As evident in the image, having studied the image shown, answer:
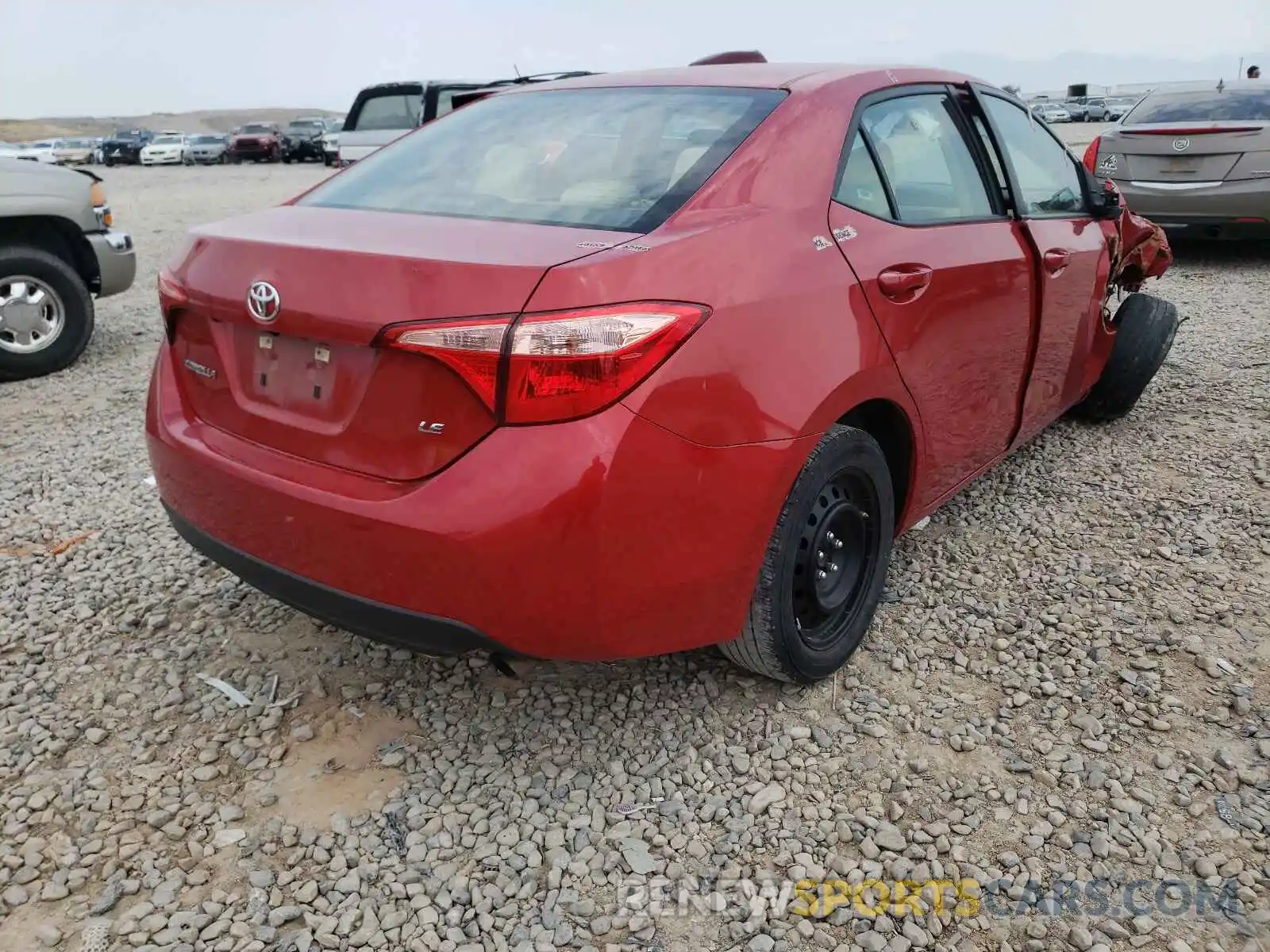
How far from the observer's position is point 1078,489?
3.95 metres

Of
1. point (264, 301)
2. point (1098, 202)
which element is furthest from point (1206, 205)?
point (264, 301)

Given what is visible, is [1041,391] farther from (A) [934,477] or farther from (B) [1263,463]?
(B) [1263,463]

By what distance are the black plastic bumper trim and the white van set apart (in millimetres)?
10438

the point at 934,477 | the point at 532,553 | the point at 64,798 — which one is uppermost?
the point at 532,553

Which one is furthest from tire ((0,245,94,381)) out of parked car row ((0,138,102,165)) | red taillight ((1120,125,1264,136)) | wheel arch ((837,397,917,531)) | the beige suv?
parked car row ((0,138,102,165))

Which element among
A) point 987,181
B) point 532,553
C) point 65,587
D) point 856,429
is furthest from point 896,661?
point 65,587

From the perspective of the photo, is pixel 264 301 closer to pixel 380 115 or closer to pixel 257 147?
pixel 380 115

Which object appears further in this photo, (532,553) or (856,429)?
(856,429)

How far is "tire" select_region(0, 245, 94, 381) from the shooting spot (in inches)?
224

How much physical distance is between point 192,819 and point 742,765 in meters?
1.30

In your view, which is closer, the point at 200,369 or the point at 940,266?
the point at 200,369

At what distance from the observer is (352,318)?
6.53 ft

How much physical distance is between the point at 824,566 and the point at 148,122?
122 metres

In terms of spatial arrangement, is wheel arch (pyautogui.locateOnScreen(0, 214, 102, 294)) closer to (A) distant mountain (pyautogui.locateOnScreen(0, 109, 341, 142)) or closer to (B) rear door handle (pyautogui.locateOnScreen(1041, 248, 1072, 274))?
(B) rear door handle (pyautogui.locateOnScreen(1041, 248, 1072, 274))
